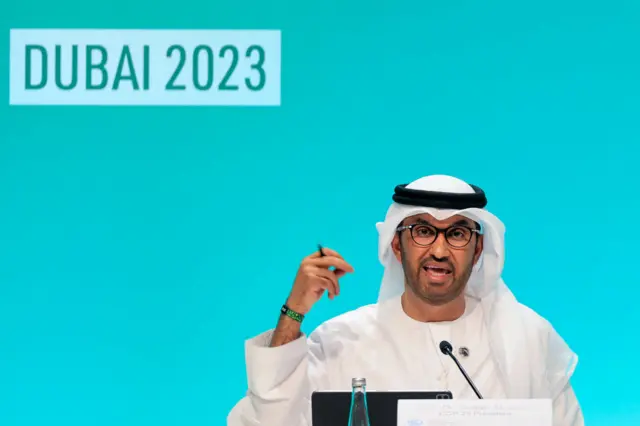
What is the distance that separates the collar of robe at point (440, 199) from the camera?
133 inches

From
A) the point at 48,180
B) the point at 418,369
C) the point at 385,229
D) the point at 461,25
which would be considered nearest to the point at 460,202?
the point at 385,229

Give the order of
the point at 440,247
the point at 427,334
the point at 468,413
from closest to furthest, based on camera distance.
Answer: the point at 468,413, the point at 440,247, the point at 427,334

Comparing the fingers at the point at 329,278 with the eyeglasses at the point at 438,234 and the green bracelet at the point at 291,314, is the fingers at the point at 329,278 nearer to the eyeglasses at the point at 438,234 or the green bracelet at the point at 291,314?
the green bracelet at the point at 291,314

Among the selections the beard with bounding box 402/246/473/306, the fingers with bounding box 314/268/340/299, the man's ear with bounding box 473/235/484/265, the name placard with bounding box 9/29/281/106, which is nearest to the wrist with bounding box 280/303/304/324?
the fingers with bounding box 314/268/340/299

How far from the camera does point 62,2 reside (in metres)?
4.45

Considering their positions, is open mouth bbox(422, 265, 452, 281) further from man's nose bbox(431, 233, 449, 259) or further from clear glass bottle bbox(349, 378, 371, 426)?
clear glass bottle bbox(349, 378, 371, 426)

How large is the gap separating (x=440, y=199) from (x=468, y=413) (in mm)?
944

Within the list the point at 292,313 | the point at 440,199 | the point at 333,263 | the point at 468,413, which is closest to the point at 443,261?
the point at 440,199

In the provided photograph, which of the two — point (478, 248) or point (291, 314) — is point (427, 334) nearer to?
point (478, 248)

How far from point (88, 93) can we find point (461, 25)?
4.97ft

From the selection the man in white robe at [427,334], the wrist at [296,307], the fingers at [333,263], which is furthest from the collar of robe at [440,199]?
the wrist at [296,307]

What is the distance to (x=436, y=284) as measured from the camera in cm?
337

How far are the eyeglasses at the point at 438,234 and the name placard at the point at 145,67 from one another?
49.5 inches

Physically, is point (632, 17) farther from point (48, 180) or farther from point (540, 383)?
point (48, 180)
